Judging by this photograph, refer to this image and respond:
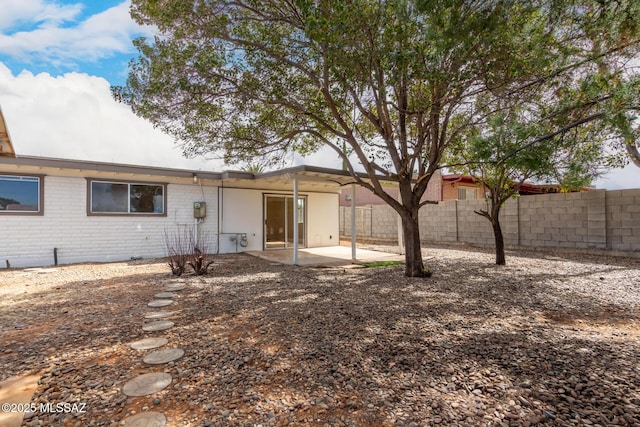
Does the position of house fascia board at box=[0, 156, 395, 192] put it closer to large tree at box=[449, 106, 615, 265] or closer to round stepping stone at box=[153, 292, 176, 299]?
large tree at box=[449, 106, 615, 265]

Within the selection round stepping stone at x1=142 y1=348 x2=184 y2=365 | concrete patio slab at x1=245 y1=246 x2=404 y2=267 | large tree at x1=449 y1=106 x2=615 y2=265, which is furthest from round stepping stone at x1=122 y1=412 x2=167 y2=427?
concrete patio slab at x1=245 y1=246 x2=404 y2=267

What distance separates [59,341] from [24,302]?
2.40m

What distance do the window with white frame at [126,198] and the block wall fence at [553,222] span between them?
10.5 m

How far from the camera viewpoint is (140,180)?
10094 mm

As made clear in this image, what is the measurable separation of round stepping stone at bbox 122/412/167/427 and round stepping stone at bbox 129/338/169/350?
123 cm

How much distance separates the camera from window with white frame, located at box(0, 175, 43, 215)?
329 inches

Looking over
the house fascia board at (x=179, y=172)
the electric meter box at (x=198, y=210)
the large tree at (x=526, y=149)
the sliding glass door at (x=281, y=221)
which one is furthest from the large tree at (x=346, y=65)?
the sliding glass door at (x=281, y=221)

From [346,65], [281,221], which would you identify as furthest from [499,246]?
[281,221]

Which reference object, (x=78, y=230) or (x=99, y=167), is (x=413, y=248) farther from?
(x=78, y=230)

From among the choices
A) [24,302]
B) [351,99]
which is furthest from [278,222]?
[24,302]

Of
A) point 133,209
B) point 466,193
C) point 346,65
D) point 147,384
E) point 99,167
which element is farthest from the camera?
point 466,193

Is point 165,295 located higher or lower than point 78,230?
lower

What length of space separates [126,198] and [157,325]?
23.7 feet

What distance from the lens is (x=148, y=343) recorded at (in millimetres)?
3424
